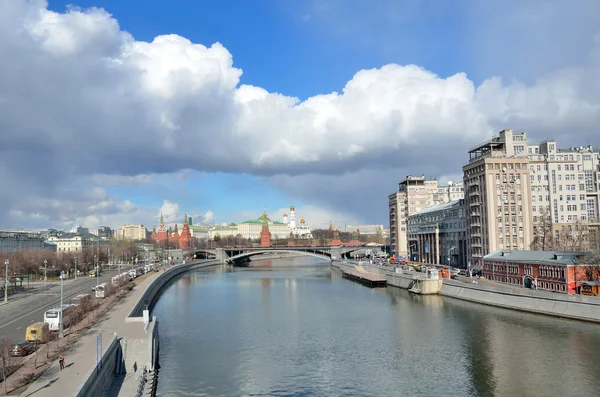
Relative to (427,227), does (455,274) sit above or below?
below

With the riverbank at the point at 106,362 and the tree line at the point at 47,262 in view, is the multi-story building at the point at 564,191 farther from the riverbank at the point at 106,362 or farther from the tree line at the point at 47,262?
the tree line at the point at 47,262

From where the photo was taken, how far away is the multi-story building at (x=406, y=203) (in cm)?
12912

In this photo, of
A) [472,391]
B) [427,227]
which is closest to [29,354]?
[472,391]

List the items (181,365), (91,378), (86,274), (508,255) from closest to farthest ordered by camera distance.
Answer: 1. (91,378)
2. (181,365)
3. (508,255)
4. (86,274)

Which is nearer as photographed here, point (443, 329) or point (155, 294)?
point (443, 329)

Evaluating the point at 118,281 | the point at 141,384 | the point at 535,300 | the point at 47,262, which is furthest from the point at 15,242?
the point at 535,300

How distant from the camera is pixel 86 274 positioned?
99.1 meters

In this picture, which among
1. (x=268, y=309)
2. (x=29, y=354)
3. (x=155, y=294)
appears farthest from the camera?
(x=155, y=294)

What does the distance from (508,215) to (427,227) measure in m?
31.9

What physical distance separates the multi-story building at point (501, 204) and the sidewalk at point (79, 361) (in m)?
54.7

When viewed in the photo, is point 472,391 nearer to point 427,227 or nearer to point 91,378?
point 91,378

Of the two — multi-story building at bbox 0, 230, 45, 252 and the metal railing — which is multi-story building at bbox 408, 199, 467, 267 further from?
multi-story building at bbox 0, 230, 45, 252

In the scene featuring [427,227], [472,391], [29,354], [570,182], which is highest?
[570,182]

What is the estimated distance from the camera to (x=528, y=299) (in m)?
48.0
